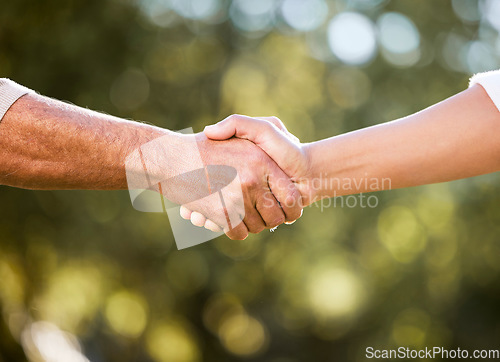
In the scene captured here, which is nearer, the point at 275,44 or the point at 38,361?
the point at 38,361

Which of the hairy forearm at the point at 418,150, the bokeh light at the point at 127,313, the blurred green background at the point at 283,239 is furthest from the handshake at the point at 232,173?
the bokeh light at the point at 127,313

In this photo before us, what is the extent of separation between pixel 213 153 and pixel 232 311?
4.02m

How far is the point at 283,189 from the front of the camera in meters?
2.46

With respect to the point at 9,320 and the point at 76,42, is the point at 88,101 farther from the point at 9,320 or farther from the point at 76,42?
the point at 9,320

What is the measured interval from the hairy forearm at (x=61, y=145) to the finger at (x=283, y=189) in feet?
2.33

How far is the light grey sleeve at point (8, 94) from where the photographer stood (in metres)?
1.82

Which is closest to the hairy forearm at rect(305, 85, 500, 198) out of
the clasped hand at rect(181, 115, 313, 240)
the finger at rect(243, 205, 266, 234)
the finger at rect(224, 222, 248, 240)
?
the clasped hand at rect(181, 115, 313, 240)

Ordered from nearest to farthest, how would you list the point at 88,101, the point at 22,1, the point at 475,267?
1. the point at 22,1
2. the point at 88,101
3. the point at 475,267

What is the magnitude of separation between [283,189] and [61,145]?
1153 mm

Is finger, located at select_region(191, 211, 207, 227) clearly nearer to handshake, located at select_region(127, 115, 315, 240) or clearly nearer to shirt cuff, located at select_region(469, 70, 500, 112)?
handshake, located at select_region(127, 115, 315, 240)

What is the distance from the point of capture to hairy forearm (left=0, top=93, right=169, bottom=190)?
1.86m

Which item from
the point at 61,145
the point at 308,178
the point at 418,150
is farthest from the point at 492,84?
the point at 61,145

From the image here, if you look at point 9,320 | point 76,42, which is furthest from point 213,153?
point 76,42

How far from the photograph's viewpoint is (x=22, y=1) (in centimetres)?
→ 486
